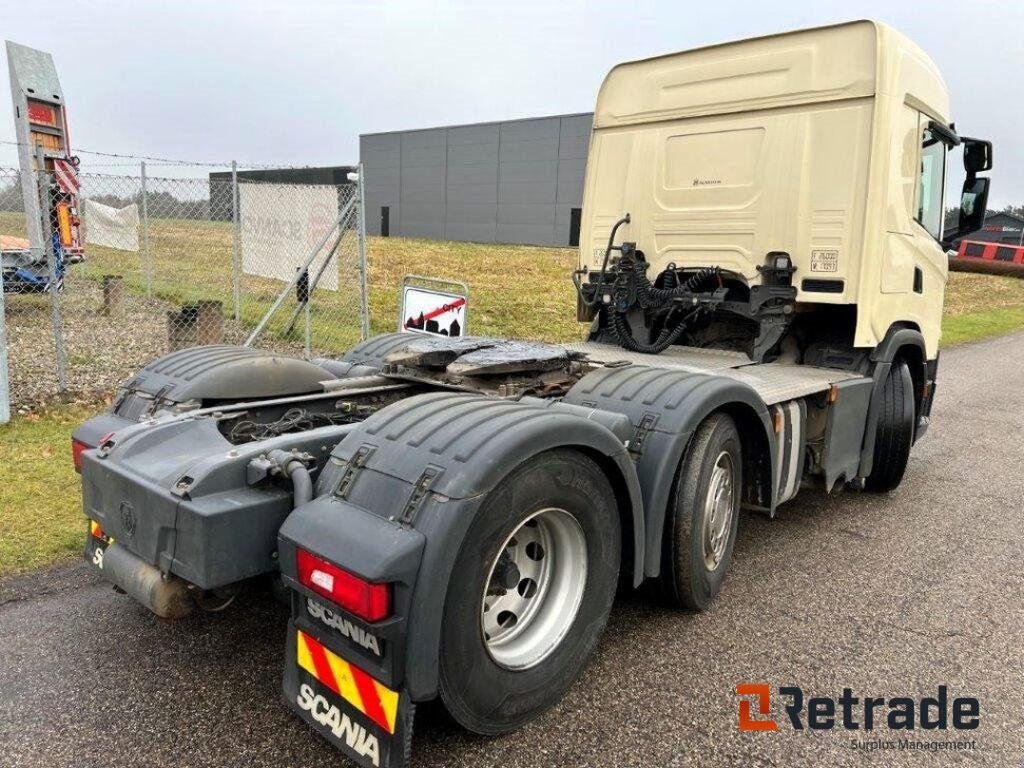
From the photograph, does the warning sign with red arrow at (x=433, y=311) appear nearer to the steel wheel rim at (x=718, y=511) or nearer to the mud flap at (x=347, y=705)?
the steel wheel rim at (x=718, y=511)

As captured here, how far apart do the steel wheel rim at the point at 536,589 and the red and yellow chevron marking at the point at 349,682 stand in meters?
0.48

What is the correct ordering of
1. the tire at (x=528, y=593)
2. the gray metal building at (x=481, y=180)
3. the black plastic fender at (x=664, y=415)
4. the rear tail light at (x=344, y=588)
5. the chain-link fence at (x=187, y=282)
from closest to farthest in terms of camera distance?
the rear tail light at (x=344, y=588)
the tire at (x=528, y=593)
the black plastic fender at (x=664, y=415)
the chain-link fence at (x=187, y=282)
the gray metal building at (x=481, y=180)

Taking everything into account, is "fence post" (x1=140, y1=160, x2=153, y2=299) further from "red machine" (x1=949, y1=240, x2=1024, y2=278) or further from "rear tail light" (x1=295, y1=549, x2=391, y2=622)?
Answer: "red machine" (x1=949, y1=240, x2=1024, y2=278)

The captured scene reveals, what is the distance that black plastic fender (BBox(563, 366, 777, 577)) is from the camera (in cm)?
322

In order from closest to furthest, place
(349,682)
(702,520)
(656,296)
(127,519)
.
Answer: (349,682) → (127,519) → (702,520) → (656,296)

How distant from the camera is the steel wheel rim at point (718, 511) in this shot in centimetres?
360

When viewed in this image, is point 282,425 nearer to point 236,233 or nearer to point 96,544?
point 96,544

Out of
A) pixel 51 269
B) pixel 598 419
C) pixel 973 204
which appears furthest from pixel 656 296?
pixel 51 269

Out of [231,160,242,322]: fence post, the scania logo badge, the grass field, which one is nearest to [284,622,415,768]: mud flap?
the scania logo badge

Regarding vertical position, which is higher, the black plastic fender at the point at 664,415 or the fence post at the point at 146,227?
the fence post at the point at 146,227

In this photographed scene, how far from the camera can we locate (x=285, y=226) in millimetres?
8672

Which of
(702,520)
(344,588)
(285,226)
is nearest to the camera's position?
(344,588)

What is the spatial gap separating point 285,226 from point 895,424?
6.51 metres

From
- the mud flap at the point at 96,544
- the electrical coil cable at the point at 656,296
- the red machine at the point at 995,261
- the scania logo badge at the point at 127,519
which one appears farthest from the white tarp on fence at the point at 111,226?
the red machine at the point at 995,261
